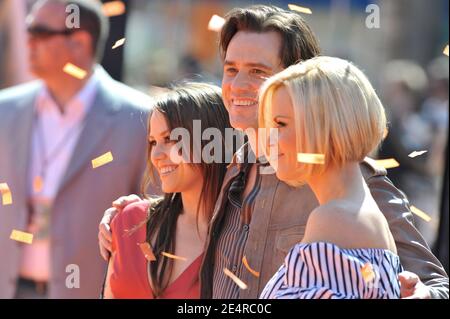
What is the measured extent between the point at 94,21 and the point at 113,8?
0.17 metres

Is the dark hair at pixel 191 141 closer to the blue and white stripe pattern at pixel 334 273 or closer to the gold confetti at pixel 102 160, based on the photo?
the blue and white stripe pattern at pixel 334 273

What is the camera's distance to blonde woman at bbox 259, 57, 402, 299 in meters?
2.34

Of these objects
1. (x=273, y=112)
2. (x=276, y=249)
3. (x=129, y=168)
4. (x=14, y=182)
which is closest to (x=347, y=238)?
(x=273, y=112)

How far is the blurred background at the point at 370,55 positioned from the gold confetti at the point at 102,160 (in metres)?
0.43

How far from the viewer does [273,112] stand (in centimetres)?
250

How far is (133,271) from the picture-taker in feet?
10.7

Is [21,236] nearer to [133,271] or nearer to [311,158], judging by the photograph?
[133,271]

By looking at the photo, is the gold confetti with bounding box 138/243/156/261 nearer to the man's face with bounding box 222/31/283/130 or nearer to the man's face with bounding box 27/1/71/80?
the man's face with bounding box 222/31/283/130

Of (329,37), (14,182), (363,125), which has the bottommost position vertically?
Result: (329,37)

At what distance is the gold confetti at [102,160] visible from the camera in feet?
14.8

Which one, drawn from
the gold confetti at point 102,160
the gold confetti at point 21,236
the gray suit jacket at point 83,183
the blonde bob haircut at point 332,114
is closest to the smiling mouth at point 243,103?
the blonde bob haircut at point 332,114

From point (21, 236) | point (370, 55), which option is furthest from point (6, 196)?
point (370, 55)
